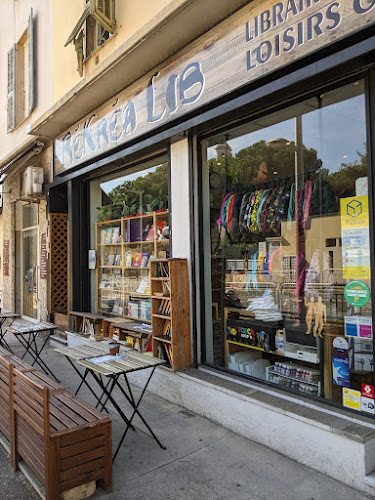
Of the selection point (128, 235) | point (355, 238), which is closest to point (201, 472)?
point (355, 238)

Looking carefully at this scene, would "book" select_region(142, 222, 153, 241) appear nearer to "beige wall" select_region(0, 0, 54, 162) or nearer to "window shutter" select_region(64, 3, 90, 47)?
"window shutter" select_region(64, 3, 90, 47)

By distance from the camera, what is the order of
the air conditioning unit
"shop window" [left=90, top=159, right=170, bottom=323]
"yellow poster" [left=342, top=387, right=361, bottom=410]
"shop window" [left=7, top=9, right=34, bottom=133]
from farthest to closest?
"shop window" [left=7, top=9, right=34, bottom=133]
the air conditioning unit
"shop window" [left=90, top=159, right=170, bottom=323]
"yellow poster" [left=342, top=387, right=361, bottom=410]

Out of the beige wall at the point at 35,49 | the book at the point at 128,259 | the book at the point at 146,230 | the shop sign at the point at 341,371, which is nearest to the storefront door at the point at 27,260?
the beige wall at the point at 35,49

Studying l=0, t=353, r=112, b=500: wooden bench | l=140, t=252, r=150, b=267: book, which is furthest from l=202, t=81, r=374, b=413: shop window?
l=0, t=353, r=112, b=500: wooden bench

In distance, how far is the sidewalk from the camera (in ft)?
8.84

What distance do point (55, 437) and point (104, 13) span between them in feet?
17.5

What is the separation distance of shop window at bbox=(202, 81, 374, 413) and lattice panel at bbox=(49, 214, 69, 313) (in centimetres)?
392

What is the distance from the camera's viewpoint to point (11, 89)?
9227mm

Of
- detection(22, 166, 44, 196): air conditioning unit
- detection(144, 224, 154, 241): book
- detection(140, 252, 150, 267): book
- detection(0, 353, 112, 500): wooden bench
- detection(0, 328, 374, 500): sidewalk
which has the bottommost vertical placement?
detection(0, 328, 374, 500): sidewalk

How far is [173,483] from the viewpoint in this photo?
283 cm

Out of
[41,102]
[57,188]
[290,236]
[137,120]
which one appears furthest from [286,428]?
[41,102]

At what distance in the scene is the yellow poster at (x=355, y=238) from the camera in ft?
10.5

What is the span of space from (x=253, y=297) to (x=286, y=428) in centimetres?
150

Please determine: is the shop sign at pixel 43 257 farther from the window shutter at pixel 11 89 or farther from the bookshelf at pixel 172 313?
the bookshelf at pixel 172 313
